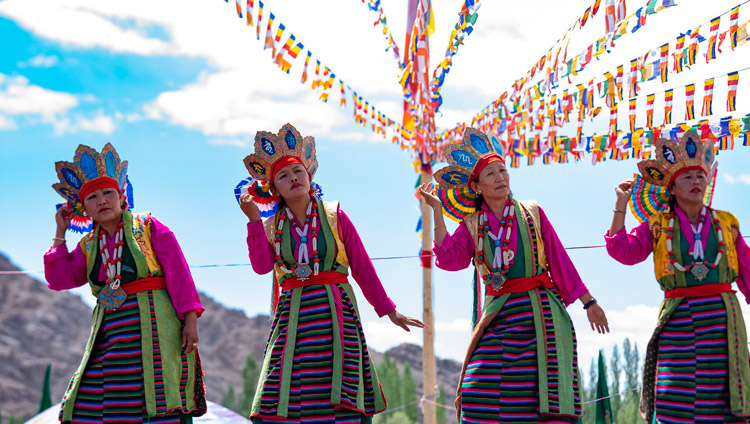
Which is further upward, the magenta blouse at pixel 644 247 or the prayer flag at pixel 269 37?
the prayer flag at pixel 269 37

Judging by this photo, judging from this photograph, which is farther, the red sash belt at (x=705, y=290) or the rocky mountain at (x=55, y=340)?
the rocky mountain at (x=55, y=340)

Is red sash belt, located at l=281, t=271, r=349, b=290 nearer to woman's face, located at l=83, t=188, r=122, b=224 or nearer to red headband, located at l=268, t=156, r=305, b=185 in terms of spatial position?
red headband, located at l=268, t=156, r=305, b=185

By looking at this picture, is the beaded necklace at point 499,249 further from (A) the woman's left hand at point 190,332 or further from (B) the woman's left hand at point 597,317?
(A) the woman's left hand at point 190,332

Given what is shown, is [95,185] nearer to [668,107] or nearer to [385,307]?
[385,307]

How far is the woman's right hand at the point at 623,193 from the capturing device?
413 centimetres

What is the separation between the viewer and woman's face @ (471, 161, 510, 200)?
13.4ft

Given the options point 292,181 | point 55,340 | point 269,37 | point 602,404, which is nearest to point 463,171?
point 292,181

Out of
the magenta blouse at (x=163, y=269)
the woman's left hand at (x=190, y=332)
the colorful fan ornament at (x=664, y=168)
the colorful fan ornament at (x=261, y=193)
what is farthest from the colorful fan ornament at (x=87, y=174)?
the colorful fan ornament at (x=664, y=168)

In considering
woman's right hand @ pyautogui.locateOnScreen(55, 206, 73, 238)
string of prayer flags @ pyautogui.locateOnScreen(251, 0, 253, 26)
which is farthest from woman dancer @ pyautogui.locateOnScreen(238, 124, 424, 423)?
string of prayer flags @ pyautogui.locateOnScreen(251, 0, 253, 26)

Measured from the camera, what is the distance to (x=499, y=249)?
3994 mm

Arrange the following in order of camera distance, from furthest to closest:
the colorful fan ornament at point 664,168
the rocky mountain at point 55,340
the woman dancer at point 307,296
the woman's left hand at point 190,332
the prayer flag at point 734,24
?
the rocky mountain at point 55,340 → the prayer flag at point 734,24 → the colorful fan ornament at point 664,168 → the woman's left hand at point 190,332 → the woman dancer at point 307,296

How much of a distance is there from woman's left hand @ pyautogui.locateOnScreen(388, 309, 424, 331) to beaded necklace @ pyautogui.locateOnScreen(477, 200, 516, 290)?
1.41ft

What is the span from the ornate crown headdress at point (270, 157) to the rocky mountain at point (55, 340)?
19383 millimetres

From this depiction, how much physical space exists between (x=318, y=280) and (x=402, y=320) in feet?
1.49
